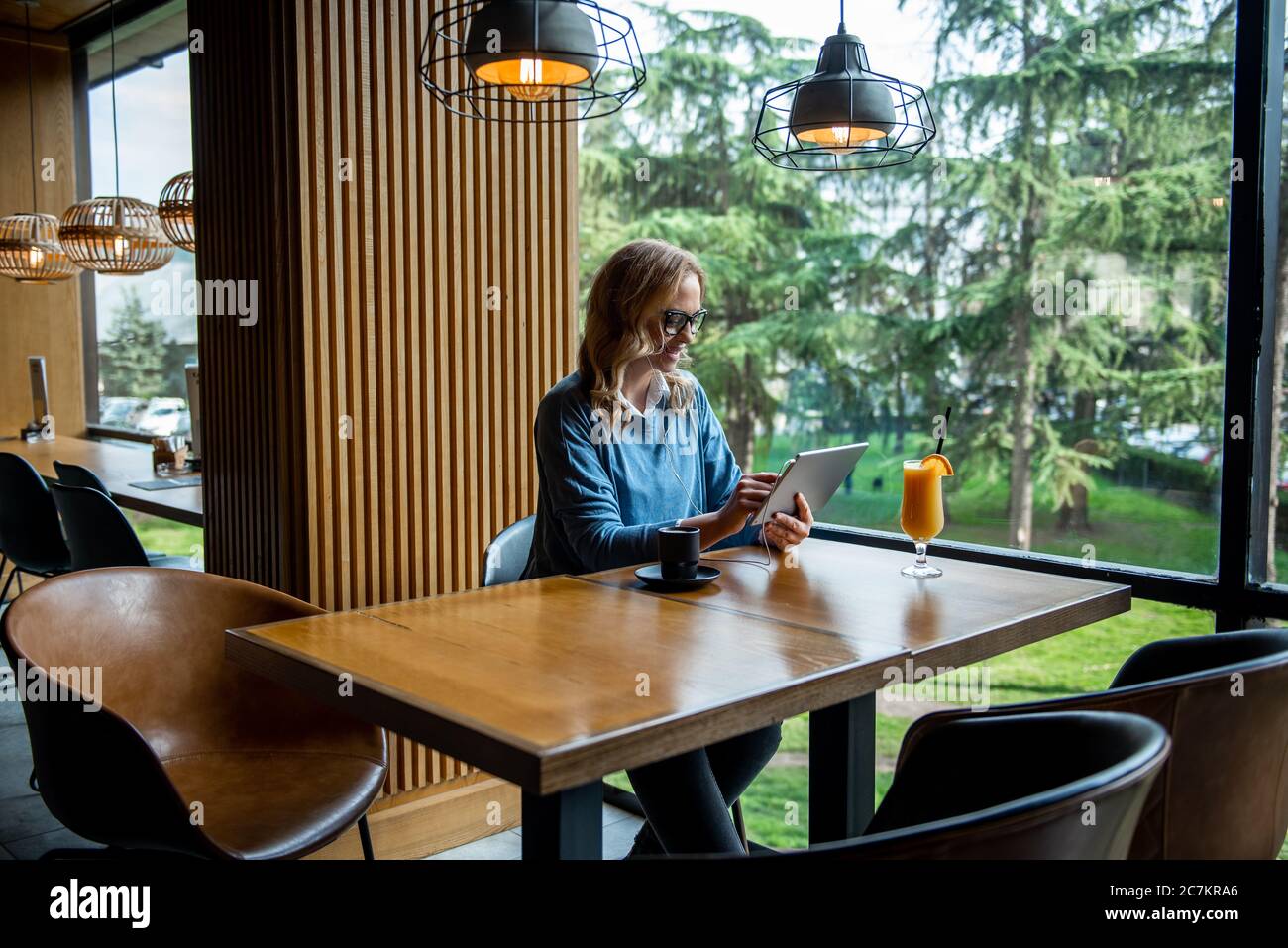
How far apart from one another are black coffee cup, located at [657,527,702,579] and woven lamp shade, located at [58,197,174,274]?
164 inches

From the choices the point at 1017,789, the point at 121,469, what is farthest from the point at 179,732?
the point at 121,469

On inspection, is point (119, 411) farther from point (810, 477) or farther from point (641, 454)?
point (810, 477)

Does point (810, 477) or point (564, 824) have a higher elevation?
point (810, 477)

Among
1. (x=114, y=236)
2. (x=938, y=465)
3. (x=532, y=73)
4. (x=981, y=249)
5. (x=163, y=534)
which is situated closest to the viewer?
(x=532, y=73)

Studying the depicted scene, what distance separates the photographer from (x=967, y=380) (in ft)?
30.0

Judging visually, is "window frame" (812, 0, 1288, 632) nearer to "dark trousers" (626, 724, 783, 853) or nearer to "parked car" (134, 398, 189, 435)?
"dark trousers" (626, 724, 783, 853)

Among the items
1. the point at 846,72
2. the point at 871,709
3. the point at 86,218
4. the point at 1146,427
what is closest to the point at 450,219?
the point at 846,72

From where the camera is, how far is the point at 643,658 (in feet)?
5.21

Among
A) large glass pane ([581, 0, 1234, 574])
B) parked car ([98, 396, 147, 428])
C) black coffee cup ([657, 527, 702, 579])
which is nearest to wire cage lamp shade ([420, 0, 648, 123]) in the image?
black coffee cup ([657, 527, 702, 579])

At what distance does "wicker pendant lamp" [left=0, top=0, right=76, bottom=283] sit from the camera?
19.0 feet

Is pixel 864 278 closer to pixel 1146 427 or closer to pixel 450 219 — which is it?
pixel 1146 427

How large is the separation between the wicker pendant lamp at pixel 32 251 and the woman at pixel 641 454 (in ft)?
14.2

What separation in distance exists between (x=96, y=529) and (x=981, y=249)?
741cm
